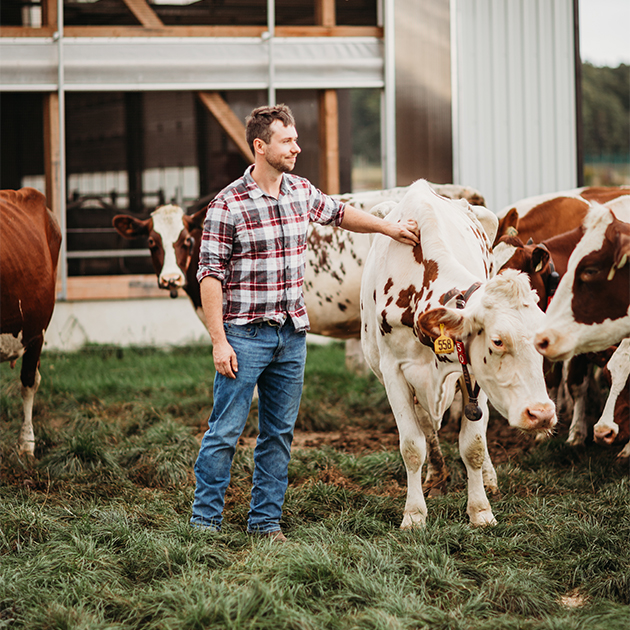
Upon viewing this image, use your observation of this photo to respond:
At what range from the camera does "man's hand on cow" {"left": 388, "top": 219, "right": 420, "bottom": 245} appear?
164 inches

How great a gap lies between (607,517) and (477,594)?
1.24 m

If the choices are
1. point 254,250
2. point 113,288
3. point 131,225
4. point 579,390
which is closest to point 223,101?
point 113,288

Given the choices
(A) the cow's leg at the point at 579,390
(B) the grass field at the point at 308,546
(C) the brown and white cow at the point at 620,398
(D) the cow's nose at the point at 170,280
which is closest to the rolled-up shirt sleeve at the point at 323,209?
(B) the grass field at the point at 308,546

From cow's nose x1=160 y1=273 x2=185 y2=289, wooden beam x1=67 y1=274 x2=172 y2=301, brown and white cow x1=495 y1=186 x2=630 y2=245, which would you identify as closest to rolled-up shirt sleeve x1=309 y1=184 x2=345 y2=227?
brown and white cow x1=495 y1=186 x2=630 y2=245

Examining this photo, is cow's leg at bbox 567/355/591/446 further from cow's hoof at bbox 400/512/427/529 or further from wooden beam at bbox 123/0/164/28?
wooden beam at bbox 123/0/164/28

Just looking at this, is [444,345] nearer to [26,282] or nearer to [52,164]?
[26,282]

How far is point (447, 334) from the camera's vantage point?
3.58 m

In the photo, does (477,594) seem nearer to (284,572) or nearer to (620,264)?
(284,572)

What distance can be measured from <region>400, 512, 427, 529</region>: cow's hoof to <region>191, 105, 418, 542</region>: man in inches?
26.3

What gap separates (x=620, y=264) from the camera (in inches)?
136

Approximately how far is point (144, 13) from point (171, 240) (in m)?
4.57

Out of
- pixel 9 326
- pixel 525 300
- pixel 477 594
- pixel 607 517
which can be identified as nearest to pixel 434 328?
pixel 525 300

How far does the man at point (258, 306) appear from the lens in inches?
150

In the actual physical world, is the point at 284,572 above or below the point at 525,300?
below
